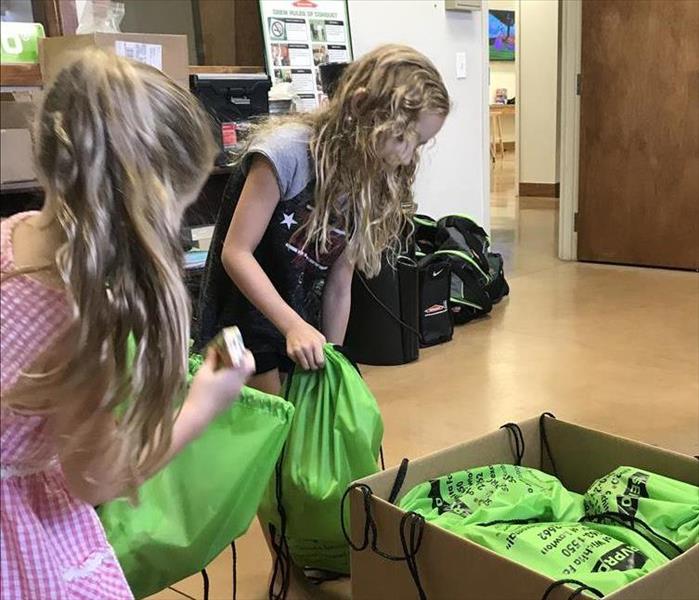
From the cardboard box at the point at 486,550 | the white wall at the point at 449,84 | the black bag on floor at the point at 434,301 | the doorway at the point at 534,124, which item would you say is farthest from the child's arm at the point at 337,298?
the doorway at the point at 534,124

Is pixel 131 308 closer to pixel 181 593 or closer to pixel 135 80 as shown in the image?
pixel 135 80

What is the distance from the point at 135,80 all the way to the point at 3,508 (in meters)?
0.47

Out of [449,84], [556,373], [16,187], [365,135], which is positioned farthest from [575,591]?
[449,84]

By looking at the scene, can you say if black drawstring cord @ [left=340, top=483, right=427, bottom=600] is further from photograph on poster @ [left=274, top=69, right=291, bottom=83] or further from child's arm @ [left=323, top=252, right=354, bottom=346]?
photograph on poster @ [left=274, top=69, right=291, bottom=83]

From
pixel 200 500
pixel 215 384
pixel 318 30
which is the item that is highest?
pixel 318 30

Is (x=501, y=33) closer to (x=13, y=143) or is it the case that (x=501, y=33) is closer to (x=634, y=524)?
(x=13, y=143)

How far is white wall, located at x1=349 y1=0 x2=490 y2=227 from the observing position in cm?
407

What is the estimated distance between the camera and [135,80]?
0.87 m

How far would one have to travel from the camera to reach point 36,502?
949 millimetres

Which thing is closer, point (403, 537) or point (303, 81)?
point (403, 537)

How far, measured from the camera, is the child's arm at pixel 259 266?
1541mm

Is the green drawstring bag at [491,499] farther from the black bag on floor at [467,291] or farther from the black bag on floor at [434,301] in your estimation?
the black bag on floor at [467,291]

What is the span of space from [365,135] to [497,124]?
9.97m

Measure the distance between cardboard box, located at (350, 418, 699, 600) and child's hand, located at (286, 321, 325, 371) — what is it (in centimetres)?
24
